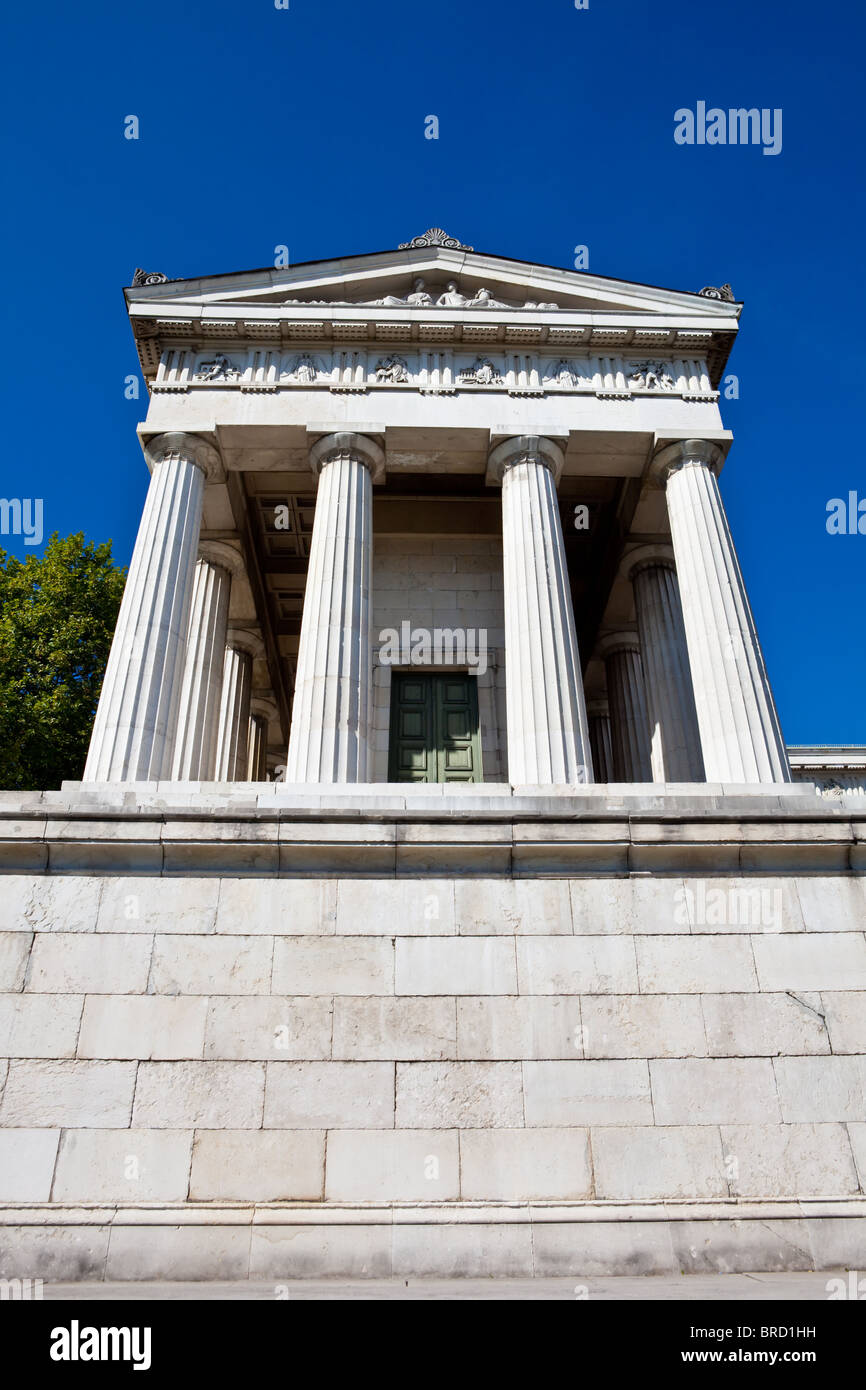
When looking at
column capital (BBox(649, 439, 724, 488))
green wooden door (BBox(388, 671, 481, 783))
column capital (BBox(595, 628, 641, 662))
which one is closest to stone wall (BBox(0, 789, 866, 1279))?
green wooden door (BBox(388, 671, 481, 783))

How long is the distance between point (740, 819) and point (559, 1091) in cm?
466

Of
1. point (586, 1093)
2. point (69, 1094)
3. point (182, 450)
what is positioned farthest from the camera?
point (182, 450)

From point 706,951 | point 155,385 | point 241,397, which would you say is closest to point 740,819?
point 706,951

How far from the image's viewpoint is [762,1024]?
39.9ft

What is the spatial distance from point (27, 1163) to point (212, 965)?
302 centimetres

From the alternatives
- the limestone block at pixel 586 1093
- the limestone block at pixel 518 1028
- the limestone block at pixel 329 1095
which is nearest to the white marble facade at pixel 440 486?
the limestone block at pixel 518 1028

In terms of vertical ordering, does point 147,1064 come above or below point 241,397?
below

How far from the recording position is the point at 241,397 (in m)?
21.1

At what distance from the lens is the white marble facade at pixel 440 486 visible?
1752 centimetres

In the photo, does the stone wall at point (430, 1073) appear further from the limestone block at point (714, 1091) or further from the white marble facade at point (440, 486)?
the white marble facade at point (440, 486)

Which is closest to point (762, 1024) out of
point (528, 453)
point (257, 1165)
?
point (257, 1165)

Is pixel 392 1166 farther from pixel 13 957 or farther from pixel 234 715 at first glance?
pixel 234 715
